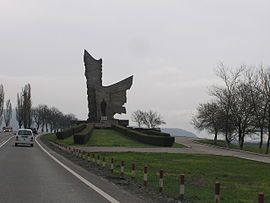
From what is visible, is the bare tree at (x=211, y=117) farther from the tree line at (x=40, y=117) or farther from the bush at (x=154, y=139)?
the tree line at (x=40, y=117)

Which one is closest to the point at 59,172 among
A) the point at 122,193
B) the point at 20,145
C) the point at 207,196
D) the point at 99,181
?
the point at 99,181

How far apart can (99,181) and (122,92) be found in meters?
78.2

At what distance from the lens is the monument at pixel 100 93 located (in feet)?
313

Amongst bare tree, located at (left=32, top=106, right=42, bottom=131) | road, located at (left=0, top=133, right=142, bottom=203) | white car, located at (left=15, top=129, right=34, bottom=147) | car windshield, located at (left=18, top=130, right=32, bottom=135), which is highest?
bare tree, located at (left=32, top=106, right=42, bottom=131)

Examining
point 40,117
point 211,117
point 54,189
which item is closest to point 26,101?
point 40,117

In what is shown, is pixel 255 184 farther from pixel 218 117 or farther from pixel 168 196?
pixel 218 117

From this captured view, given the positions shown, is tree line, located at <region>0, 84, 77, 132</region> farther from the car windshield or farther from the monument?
the car windshield

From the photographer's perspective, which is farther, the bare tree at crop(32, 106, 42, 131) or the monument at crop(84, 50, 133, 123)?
the bare tree at crop(32, 106, 42, 131)

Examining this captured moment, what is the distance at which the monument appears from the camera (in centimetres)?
9544

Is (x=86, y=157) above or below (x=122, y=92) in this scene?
below

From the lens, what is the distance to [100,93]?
314 feet

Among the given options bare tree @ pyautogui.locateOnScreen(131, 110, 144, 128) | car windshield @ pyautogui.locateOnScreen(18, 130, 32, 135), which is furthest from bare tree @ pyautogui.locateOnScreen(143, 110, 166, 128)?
car windshield @ pyautogui.locateOnScreen(18, 130, 32, 135)

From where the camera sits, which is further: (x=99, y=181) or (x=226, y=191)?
(x=99, y=181)

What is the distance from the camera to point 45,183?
16328 mm
